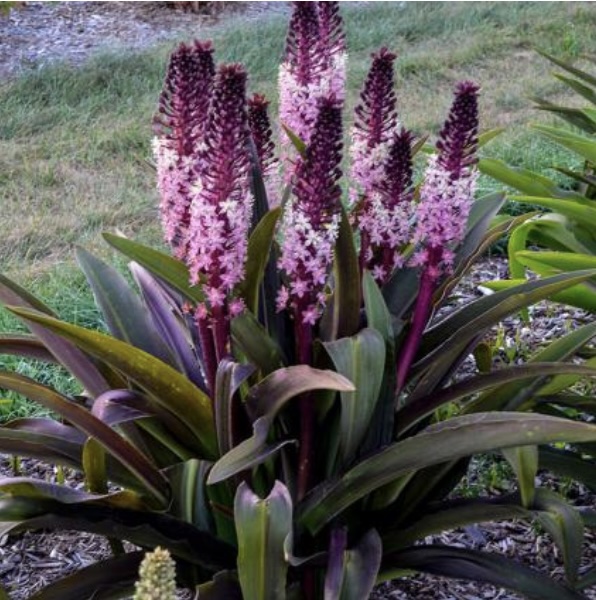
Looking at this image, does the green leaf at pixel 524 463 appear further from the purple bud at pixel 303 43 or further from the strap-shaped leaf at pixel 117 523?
the purple bud at pixel 303 43

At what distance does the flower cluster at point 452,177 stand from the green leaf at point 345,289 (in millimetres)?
187

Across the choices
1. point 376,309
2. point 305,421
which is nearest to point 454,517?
point 305,421

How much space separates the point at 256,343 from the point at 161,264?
0.86 feet

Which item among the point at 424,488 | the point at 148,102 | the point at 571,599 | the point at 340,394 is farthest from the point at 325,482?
the point at 148,102

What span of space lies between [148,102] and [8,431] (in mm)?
5287

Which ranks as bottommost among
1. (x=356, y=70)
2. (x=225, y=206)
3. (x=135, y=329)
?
(x=356, y=70)

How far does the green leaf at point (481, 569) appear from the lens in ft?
7.43

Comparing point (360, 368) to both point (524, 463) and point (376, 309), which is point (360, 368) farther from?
point (524, 463)

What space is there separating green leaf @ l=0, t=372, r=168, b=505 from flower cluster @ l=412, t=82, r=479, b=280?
765 mm

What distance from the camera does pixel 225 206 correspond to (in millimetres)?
1891

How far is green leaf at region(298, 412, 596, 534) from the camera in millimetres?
1952

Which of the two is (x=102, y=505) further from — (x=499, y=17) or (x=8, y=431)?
(x=499, y=17)

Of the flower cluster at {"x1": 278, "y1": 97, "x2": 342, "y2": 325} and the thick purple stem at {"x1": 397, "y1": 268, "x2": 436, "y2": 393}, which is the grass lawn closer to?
the thick purple stem at {"x1": 397, "y1": 268, "x2": 436, "y2": 393}

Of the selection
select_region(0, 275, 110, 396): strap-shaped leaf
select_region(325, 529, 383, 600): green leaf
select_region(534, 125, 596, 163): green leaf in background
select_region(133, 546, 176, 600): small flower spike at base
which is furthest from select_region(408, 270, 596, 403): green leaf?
select_region(133, 546, 176, 600): small flower spike at base
